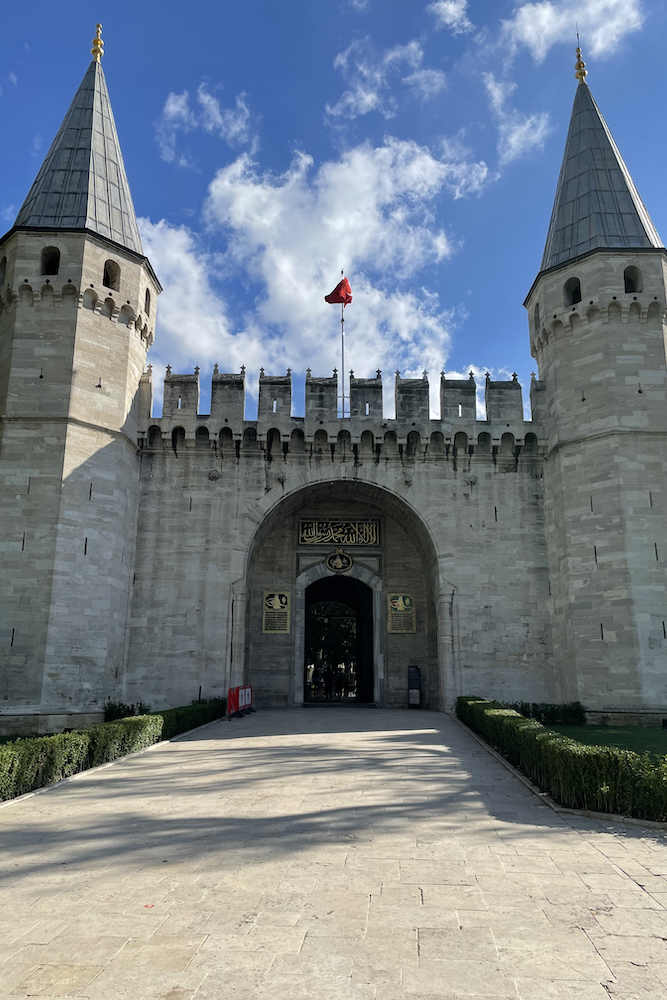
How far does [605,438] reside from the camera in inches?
746

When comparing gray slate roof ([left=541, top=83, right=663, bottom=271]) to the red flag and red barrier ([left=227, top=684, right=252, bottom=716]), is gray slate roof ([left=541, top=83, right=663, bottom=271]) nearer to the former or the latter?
the red flag

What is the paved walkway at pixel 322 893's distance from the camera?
13.2ft

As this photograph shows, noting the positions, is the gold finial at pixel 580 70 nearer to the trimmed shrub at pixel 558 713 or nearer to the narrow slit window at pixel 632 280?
the narrow slit window at pixel 632 280

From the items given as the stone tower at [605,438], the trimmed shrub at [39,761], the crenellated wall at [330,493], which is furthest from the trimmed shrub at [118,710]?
the stone tower at [605,438]

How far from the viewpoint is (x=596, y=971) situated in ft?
13.5

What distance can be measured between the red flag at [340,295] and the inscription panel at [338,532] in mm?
7599

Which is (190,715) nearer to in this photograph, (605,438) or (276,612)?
(276,612)

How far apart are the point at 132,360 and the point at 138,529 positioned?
196 inches

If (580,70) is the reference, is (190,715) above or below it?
below

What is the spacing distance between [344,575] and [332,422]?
533 centimetres

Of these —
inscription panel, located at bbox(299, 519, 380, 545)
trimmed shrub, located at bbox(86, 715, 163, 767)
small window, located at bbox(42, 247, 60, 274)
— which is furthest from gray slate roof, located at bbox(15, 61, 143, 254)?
trimmed shrub, located at bbox(86, 715, 163, 767)

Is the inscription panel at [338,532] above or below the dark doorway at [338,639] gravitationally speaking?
above

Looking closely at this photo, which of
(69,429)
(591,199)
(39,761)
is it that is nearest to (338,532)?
(69,429)

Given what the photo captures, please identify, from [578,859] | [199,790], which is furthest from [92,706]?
[578,859]
